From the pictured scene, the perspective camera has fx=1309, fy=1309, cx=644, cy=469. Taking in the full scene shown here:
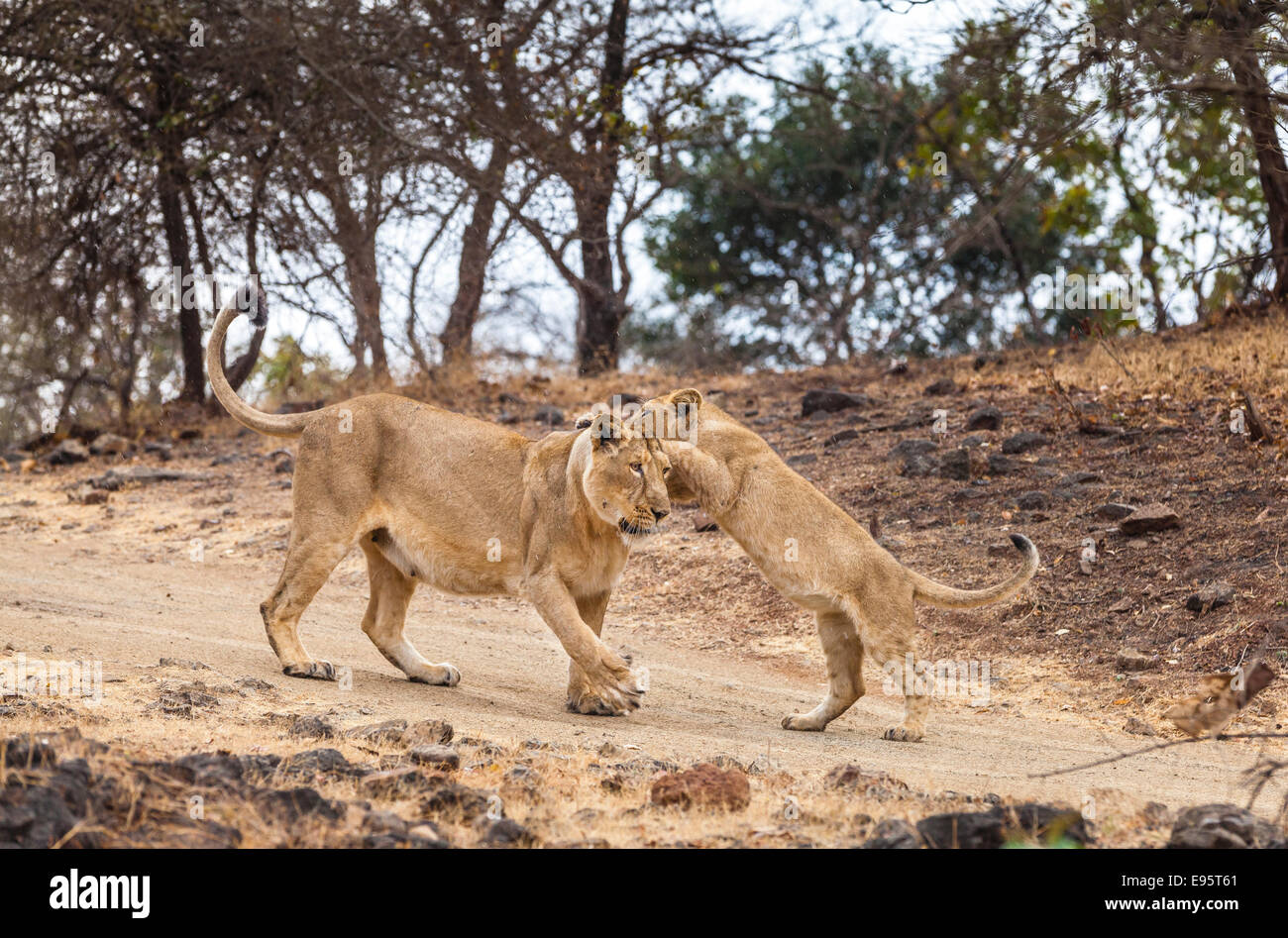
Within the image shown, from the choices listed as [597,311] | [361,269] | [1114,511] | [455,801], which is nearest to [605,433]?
[455,801]

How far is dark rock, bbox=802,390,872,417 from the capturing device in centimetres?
1312

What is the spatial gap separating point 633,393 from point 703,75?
5323 mm

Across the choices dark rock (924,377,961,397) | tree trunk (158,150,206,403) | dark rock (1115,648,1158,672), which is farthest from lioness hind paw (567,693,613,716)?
tree trunk (158,150,206,403)

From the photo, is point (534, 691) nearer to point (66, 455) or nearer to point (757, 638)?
point (757, 638)

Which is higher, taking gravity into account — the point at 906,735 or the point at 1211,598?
the point at 1211,598

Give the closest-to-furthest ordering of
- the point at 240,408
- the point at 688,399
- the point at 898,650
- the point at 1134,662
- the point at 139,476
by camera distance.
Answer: the point at 898,650, the point at 688,399, the point at 240,408, the point at 1134,662, the point at 139,476

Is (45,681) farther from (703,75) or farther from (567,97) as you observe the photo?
(703,75)

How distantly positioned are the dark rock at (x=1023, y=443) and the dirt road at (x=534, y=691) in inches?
142

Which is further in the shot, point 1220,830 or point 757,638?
point 757,638

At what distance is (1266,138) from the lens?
9.83 metres

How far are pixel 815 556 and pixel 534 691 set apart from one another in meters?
1.85
